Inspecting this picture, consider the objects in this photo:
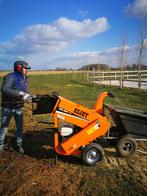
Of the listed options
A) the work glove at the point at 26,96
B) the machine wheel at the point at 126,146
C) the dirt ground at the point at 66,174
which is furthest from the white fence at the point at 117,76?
the work glove at the point at 26,96

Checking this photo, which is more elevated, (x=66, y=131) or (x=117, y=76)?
(x=117, y=76)

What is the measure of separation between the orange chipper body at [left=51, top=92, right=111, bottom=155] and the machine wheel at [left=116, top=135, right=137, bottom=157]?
1.54ft

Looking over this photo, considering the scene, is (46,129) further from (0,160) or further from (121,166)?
(121,166)

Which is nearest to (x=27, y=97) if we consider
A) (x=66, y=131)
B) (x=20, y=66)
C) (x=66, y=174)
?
(x=20, y=66)

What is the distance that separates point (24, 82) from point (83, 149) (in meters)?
1.93

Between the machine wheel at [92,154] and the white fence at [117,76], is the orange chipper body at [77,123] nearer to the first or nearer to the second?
the machine wheel at [92,154]

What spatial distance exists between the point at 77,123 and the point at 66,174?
3.28 feet

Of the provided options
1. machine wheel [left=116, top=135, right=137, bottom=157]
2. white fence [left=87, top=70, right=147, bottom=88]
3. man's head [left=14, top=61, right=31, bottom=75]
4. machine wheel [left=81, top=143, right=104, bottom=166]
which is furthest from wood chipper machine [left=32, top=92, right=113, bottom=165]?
white fence [left=87, top=70, right=147, bottom=88]

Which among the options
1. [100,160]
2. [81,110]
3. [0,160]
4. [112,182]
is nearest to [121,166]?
[100,160]

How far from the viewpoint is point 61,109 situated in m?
5.21

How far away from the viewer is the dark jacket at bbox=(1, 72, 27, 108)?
5457 millimetres

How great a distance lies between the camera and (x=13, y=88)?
5625 mm

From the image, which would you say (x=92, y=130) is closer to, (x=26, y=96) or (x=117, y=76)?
(x=26, y=96)

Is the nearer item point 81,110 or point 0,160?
point 81,110
